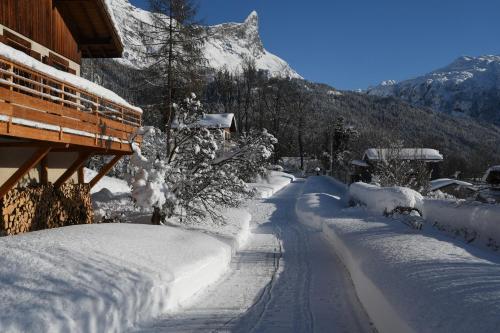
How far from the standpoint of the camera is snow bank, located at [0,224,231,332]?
208 inches

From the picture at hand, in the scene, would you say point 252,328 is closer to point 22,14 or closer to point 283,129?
point 22,14

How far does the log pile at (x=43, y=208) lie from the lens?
10.0 m

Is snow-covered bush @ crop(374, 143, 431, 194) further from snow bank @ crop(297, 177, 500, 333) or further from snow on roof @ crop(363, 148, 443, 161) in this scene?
snow bank @ crop(297, 177, 500, 333)

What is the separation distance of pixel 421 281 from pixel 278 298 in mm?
2920

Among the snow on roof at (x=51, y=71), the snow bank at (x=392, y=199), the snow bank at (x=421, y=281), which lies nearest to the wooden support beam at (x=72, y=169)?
the snow on roof at (x=51, y=71)

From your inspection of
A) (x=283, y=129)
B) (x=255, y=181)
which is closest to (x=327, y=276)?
(x=255, y=181)

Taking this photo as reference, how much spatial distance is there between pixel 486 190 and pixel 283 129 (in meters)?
48.9

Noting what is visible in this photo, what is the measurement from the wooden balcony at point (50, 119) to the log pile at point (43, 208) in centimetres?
181

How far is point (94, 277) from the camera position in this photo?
21.7 ft

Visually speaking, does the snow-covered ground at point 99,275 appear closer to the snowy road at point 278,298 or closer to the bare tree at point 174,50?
the snowy road at point 278,298

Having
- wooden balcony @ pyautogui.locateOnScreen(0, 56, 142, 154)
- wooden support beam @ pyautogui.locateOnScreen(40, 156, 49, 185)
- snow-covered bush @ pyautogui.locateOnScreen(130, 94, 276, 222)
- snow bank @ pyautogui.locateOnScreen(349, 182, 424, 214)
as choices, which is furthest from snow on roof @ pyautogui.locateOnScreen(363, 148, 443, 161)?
wooden support beam @ pyautogui.locateOnScreen(40, 156, 49, 185)

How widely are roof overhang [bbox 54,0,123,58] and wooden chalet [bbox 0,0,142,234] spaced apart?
0.03 metres

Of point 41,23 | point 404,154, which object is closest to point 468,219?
point 41,23

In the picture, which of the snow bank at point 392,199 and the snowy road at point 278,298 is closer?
the snowy road at point 278,298
